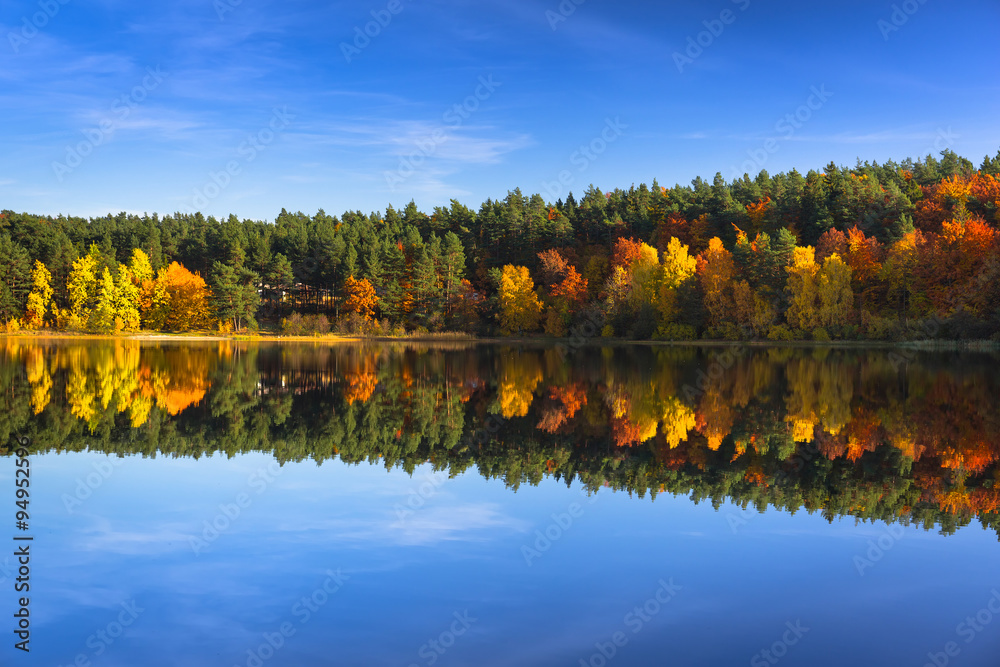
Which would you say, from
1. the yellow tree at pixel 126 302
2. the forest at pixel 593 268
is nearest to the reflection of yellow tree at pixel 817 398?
the forest at pixel 593 268

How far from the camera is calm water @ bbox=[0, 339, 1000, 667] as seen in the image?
24.2ft

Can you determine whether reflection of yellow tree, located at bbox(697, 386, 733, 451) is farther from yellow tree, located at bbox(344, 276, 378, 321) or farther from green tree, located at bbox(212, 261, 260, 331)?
green tree, located at bbox(212, 261, 260, 331)

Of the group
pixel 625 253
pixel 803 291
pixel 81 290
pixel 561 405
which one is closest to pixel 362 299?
pixel 625 253

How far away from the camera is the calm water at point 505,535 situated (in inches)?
291

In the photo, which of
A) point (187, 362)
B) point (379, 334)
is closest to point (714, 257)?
point (379, 334)

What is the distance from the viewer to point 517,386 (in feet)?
100

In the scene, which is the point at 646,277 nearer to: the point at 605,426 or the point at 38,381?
the point at 38,381

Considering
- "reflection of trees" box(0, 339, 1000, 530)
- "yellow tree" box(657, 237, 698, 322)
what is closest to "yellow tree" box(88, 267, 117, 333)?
"reflection of trees" box(0, 339, 1000, 530)

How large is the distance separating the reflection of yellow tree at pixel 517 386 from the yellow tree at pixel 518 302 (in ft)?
124

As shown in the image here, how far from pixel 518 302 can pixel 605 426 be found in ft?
220

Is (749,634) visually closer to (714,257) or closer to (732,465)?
(732,465)

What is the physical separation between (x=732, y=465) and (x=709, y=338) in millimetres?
63716

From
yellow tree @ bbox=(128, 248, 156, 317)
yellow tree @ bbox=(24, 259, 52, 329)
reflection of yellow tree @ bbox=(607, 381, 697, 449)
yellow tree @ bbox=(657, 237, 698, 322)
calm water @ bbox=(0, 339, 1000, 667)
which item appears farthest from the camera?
yellow tree @ bbox=(128, 248, 156, 317)

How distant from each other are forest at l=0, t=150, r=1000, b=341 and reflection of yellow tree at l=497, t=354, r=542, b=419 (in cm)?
3521
